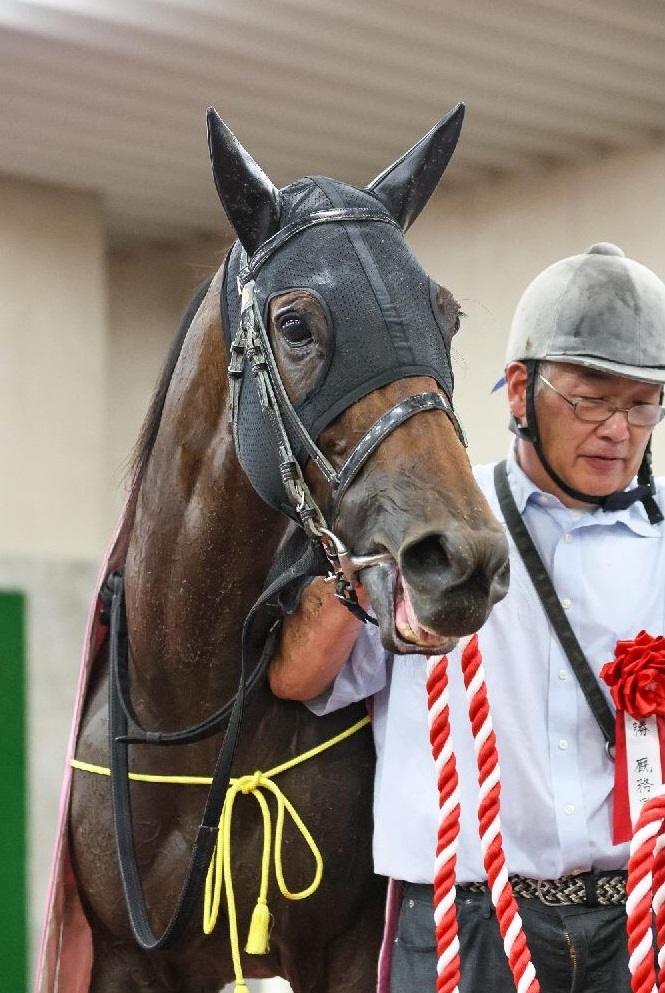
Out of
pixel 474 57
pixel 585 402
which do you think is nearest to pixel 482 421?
pixel 474 57

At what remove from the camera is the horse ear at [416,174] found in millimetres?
2174

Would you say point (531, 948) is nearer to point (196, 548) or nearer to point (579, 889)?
point (579, 889)

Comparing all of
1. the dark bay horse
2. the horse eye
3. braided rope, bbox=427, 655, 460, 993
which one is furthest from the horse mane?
braided rope, bbox=427, 655, 460, 993

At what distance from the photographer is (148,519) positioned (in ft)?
7.82

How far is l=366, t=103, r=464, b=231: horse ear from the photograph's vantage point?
7.13 feet

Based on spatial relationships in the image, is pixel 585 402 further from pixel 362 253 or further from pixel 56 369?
pixel 56 369

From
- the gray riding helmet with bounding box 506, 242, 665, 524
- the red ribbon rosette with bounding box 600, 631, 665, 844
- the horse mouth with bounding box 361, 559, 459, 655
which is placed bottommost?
the red ribbon rosette with bounding box 600, 631, 665, 844

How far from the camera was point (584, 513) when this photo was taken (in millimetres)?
2387

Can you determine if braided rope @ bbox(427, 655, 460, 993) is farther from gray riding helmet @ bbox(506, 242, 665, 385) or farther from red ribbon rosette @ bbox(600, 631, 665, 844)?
gray riding helmet @ bbox(506, 242, 665, 385)

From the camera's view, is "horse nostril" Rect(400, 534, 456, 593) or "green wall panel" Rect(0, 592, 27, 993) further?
"green wall panel" Rect(0, 592, 27, 993)

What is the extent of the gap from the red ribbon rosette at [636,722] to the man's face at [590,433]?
0.88 ft

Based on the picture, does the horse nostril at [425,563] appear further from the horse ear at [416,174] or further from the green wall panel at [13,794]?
the green wall panel at [13,794]

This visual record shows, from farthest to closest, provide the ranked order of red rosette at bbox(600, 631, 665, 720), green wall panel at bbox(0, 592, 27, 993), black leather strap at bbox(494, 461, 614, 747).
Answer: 1. green wall panel at bbox(0, 592, 27, 993)
2. black leather strap at bbox(494, 461, 614, 747)
3. red rosette at bbox(600, 631, 665, 720)

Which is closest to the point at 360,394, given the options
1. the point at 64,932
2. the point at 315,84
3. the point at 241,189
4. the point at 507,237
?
the point at 241,189
